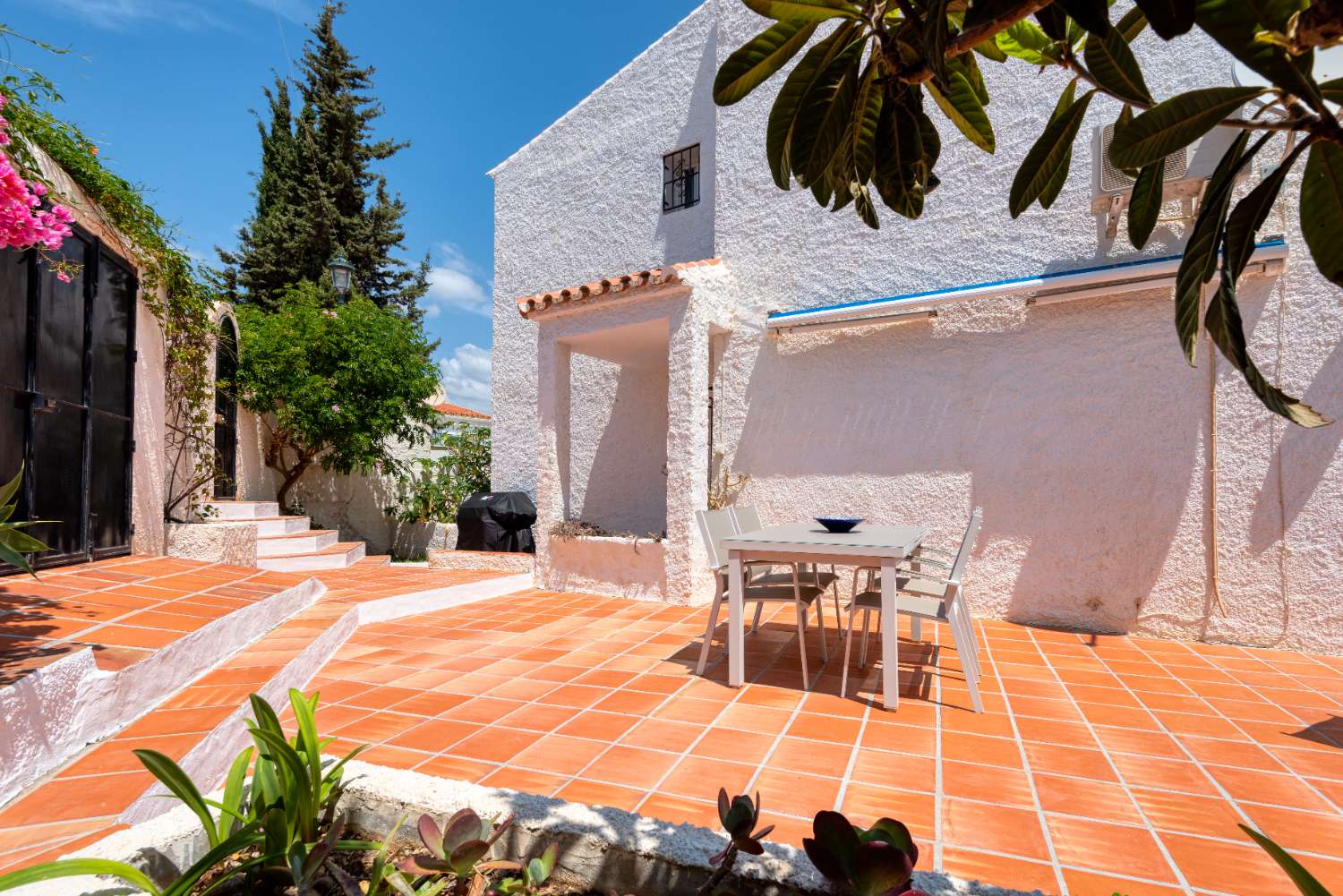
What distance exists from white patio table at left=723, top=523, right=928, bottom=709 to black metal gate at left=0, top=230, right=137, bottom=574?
4.45 meters

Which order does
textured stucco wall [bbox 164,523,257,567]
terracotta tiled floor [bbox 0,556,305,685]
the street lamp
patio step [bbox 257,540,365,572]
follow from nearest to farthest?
terracotta tiled floor [bbox 0,556,305,685]
textured stucco wall [bbox 164,523,257,567]
patio step [bbox 257,540,365,572]
the street lamp

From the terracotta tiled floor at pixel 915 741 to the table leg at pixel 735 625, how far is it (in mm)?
136

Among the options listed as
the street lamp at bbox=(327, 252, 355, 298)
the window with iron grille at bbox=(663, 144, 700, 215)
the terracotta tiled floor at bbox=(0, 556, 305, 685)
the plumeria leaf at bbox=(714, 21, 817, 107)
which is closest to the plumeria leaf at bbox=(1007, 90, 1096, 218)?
the plumeria leaf at bbox=(714, 21, 817, 107)

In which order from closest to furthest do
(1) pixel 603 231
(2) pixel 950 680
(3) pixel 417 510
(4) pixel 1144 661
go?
(2) pixel 950 680, (4) pixel 1144 661, (1) pixel 603 231, (3) pixel 417 510

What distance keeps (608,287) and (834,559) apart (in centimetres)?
416

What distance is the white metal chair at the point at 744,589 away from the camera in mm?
4039

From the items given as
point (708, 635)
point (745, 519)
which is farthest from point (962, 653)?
point (745, 519)

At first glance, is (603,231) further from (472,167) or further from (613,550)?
(613,550)

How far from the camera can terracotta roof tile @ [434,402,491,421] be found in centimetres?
1595

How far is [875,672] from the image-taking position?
13.9ft

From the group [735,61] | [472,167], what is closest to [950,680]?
[735,61]

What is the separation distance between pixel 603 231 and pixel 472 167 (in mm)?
3454

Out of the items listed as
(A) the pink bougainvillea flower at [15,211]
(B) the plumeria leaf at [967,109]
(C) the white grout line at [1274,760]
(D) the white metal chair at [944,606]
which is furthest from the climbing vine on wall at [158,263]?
(C) the white grout line at [1274,760]

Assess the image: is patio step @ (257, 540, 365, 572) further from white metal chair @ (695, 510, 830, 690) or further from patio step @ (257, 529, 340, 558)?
white metal chair @ (695, 510, 830, 690)
